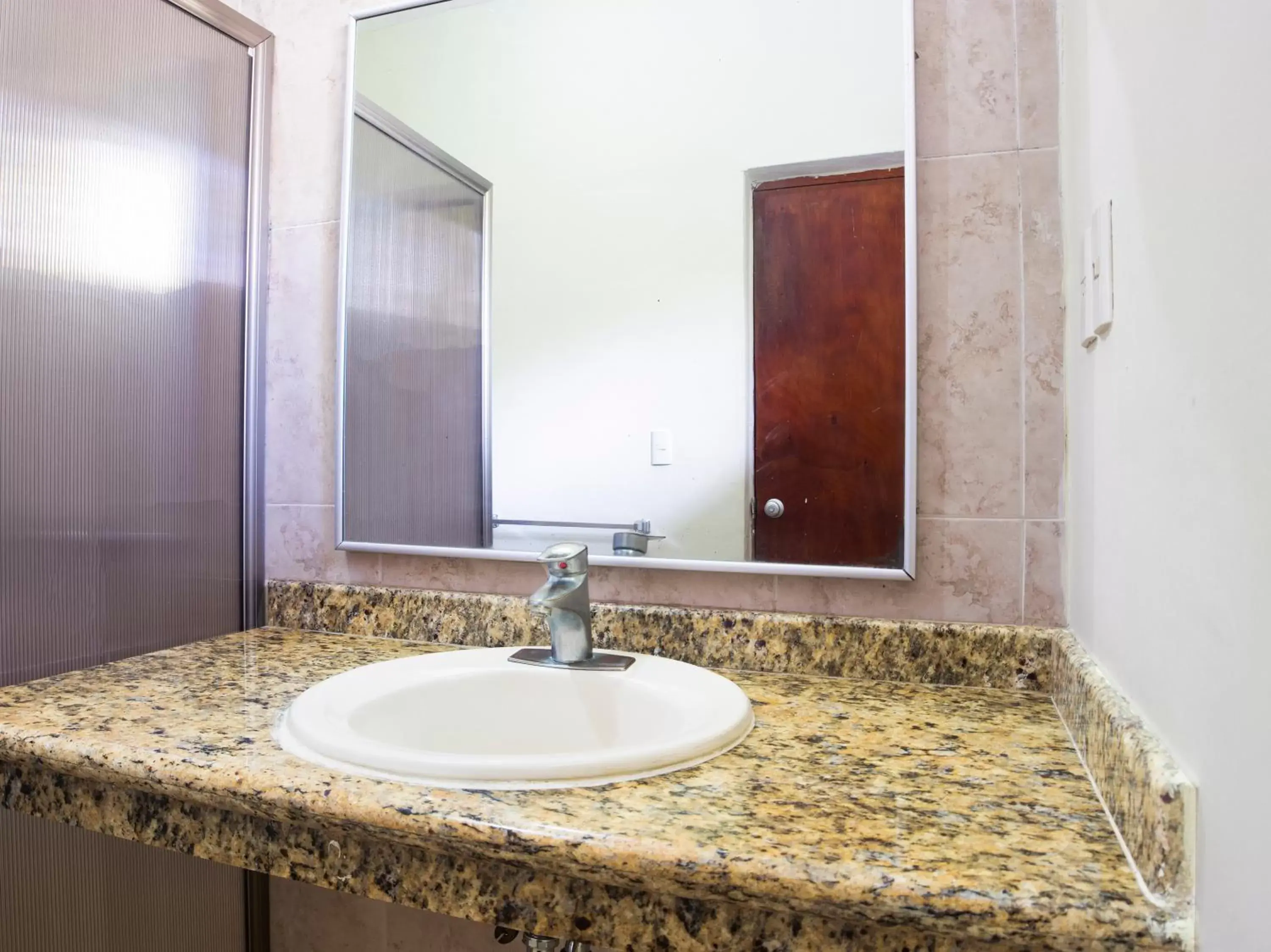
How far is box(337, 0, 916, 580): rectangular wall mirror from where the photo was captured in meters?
1.03

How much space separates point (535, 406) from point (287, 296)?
0.53 metres

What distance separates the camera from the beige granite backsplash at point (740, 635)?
971 mm

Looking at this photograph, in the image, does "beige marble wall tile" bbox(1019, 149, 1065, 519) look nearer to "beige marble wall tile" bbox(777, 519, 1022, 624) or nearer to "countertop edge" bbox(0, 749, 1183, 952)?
"beige marble wall tile" bbox(777, 519, 1022, 624)

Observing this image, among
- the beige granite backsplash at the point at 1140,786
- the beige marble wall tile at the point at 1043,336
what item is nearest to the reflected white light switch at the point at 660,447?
the beige marble wall tile at the point at 1043,336

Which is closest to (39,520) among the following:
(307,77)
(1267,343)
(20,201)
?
(20,201)

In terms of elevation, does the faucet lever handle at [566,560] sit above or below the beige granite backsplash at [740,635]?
above

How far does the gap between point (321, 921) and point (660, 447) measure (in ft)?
3.32

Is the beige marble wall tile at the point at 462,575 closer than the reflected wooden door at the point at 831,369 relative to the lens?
No

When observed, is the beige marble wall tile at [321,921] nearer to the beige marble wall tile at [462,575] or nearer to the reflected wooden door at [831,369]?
the beige marble wall tile at [462,575]

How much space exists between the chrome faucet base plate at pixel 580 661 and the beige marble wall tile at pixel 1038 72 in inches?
33.0

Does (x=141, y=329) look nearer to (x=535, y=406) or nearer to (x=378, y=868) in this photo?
(x=535, y=406)

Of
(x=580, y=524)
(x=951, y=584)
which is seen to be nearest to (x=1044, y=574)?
(x=951, y=584)

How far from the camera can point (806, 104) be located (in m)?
1.05

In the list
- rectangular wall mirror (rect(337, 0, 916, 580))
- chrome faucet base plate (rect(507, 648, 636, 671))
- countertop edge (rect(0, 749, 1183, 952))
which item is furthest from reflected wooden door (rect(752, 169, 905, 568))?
countertop edge (rect(0, 749, 1183, 952))
